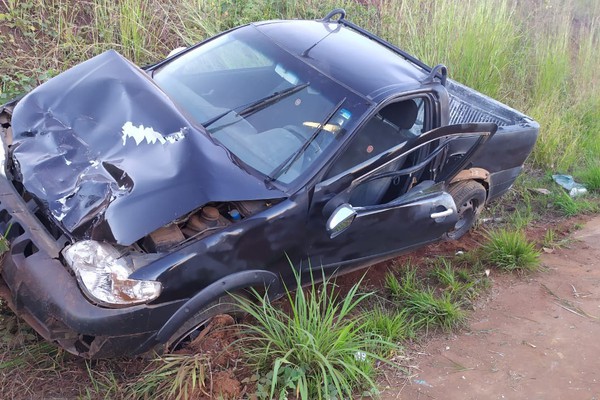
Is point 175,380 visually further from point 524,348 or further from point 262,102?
point 524,348

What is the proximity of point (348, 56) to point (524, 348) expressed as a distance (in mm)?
2141

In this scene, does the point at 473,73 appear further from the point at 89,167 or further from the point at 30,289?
the point at 30,289

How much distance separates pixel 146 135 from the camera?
10.9 feet

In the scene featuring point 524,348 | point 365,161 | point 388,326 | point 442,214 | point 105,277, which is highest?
point 365,161

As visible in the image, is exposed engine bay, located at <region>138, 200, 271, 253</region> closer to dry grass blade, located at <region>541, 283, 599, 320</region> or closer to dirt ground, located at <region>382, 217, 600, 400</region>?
dirt ground, located at <region>382, 217, 600, 400</region>

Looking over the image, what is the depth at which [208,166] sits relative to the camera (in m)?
3.17

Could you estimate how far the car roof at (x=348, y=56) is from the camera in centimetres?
382

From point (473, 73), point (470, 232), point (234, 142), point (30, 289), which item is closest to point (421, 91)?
point (234, 142)

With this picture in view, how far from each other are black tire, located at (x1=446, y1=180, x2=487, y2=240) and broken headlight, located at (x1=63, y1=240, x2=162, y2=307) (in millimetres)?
2743

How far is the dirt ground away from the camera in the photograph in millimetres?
3488

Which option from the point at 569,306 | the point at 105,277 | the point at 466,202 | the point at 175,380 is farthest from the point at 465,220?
the point at 105,277

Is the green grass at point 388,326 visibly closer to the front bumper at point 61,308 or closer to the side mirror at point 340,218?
the side mirror at point 340,218

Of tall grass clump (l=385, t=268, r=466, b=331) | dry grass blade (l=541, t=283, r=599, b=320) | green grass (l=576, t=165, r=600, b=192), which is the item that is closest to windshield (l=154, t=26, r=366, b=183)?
tall grass clump (l=385, t=268, r=466, b=331)

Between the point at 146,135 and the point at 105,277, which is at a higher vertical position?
the point at 146,135
